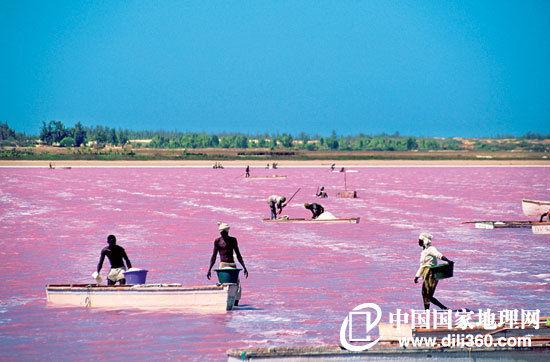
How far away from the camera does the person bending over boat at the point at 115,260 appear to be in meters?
15.9

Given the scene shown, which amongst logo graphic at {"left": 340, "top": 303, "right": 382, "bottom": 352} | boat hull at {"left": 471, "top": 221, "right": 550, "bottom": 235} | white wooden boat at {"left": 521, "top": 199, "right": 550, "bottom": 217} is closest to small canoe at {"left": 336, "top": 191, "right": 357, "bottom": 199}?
white wooden boat at {"left": 521, "top": 199, "right": 550, "bottom": 217}

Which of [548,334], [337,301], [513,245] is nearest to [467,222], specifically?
[513,245]

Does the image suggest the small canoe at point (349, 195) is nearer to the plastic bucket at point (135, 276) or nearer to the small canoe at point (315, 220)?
the small canoe at point (315, 220)

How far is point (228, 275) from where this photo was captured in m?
15.8

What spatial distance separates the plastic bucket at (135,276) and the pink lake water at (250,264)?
1.76 feet

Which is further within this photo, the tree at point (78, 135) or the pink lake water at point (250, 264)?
the tree at point (78, 135)

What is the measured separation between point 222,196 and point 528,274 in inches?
1261

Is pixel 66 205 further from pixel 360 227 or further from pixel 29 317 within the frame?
pixel 29 317

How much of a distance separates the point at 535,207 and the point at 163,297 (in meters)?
23.0

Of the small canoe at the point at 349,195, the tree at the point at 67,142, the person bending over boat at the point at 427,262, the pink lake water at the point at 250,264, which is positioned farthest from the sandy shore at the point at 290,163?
the person bending over boat at the point at 427,262

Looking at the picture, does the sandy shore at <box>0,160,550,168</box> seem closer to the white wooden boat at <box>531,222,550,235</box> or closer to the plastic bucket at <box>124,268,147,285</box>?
the white wooden boat at <box>531,222,550,235</box>

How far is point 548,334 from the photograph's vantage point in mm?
12406

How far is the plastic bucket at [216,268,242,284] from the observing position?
15.7 meters

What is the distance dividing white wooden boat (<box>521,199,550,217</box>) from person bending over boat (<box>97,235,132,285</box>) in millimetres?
22804
